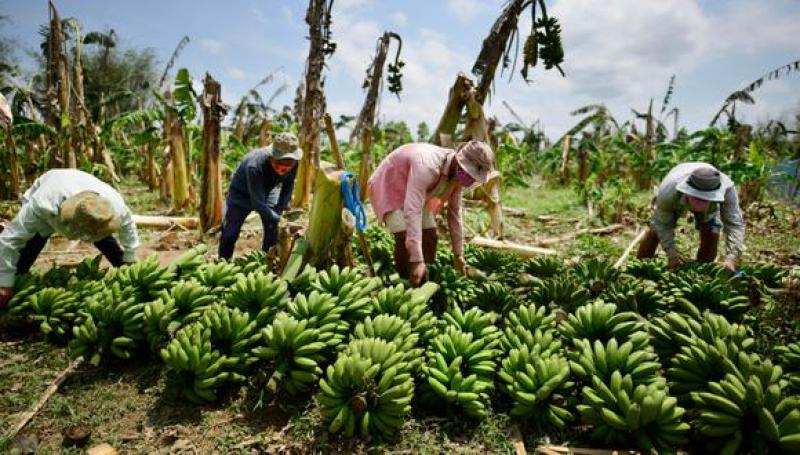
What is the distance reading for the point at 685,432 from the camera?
7.97 ft

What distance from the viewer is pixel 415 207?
139 inches

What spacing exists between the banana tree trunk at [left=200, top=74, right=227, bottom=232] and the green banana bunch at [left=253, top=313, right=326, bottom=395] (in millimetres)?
4865

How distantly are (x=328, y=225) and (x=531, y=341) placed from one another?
182 cm

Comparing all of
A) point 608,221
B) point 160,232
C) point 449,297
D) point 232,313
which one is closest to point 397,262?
point 449,297

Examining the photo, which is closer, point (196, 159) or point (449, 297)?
point (449, 297)

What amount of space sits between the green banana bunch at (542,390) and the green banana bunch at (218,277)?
2340mm

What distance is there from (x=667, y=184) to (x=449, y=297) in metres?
3.05

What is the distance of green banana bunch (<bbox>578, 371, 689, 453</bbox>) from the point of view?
2242mm

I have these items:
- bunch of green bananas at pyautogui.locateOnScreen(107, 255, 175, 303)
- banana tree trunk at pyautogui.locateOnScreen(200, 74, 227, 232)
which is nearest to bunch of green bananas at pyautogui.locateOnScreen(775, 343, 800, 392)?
bunch of green bananas at pyautogui.locateOnScreen(107, 255, 175, 303)

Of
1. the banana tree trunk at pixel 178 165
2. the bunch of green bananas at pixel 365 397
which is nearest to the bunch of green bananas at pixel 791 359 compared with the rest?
the bunch of green bananas at pixel 365 397

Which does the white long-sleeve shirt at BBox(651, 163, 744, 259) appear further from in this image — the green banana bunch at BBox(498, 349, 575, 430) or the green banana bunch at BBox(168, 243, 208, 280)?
the green banana bunch at BBox(168, 243, 208, 280)

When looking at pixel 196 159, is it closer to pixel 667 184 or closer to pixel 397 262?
pixel 397 262

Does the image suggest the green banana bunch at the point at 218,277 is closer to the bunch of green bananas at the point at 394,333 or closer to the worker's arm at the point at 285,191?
the bunch of green bananas at the point at 394,333

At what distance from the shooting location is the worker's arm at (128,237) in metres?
3.77
